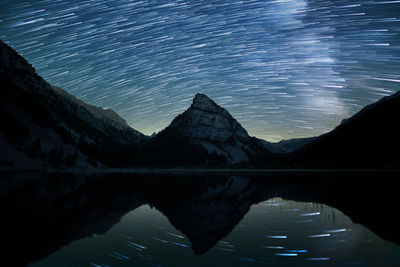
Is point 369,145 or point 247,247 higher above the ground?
point 369,145

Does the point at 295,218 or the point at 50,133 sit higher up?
the point at 50,133

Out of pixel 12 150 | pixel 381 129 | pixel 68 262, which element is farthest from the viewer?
pixel 381 129

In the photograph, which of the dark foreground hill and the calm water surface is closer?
the calm water surface

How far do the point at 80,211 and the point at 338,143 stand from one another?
696 feet

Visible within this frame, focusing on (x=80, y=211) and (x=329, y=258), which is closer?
(x=329, y=258)

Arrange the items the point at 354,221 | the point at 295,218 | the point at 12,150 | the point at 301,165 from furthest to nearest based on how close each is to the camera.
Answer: the point at 301,165 < the point at 12,150 < the point at 295,218 < the point at 354,221

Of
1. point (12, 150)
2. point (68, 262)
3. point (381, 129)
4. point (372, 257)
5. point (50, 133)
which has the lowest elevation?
point (68, 262)

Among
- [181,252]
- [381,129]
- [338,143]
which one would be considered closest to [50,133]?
[181,252]

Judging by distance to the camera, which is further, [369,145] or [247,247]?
[369,145]

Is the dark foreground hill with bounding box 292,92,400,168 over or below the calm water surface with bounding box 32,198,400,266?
over

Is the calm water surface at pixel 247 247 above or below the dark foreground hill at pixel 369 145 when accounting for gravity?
below

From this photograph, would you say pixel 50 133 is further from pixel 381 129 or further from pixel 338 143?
pixel 381 129

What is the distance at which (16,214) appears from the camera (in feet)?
51.4

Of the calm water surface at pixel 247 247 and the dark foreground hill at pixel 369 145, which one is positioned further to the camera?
the dark foreground hill at pixel 369 145
